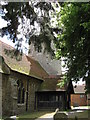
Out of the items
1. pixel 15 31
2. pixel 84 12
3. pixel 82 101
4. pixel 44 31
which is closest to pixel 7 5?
pixel 15 31

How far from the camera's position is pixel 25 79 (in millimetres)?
26500

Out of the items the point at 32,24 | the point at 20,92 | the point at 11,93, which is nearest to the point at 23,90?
the point at 20,92

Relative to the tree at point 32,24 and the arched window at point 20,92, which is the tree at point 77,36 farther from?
the arched window at point 20,92

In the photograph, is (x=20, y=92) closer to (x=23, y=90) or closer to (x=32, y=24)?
A: (x=23, y=90)

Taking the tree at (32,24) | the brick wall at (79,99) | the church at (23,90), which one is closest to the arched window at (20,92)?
the church at (23,90)

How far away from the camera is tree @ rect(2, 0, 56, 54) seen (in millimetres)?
9031

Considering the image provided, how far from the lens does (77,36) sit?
1606cm

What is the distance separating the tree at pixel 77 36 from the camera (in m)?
15.1

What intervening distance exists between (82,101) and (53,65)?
19.0 m

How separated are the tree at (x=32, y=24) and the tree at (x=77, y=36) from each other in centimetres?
456

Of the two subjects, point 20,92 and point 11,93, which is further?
point 20,92

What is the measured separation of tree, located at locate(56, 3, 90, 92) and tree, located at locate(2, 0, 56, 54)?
4556 millimetres

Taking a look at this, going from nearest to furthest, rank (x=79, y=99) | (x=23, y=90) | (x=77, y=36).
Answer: (x=77, y=36) → (x=23, y=90) → (x=79, y=99)

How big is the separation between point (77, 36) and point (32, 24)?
282 inches
